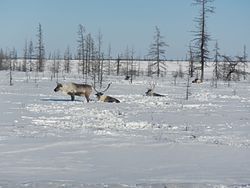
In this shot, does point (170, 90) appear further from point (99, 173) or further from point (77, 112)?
point (99, 173)

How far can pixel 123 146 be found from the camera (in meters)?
11.4

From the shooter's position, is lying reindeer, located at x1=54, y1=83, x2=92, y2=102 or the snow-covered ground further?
lying reindeer, located at x1=54, y1=83, x2=92, y2=102

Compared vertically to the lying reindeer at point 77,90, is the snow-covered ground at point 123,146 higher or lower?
lower

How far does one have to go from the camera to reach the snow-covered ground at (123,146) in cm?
767

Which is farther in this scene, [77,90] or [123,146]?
[77,90]

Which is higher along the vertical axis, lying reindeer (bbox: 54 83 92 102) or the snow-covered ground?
lying reindeer (bbox: 54 83 92 102)

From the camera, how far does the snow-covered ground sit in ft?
25.2

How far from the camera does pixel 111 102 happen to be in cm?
2559

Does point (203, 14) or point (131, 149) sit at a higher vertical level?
point (203, 14)

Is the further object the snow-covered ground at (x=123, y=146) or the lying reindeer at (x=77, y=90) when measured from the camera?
the lying reindeer at (x=77, y=90)

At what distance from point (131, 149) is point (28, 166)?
2.88 m

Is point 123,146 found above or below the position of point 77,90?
below

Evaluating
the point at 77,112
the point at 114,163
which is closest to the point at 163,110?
the point at 77,112

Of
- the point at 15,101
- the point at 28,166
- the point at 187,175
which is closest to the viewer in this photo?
the point at 187,175
